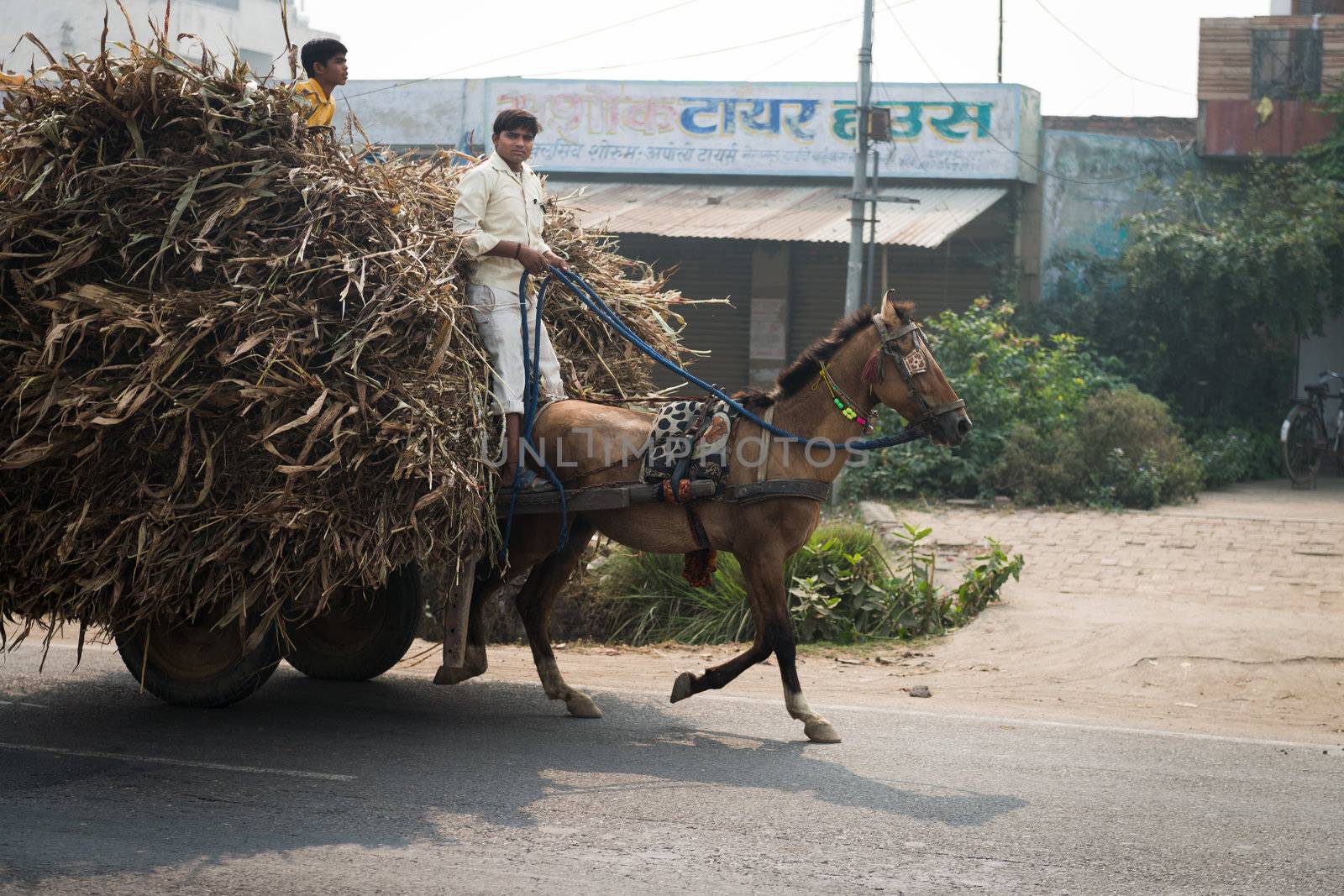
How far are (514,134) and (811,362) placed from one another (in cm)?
177

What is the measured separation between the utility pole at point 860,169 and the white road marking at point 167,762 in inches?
406

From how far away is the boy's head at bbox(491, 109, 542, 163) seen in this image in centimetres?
623

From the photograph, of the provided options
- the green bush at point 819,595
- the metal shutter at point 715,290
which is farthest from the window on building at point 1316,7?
the green bush at point 819,595

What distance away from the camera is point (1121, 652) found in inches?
315

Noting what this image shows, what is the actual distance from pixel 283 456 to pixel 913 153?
14.7m

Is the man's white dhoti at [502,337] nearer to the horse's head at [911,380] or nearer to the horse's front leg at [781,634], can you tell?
the horse's front leg at [781,634]

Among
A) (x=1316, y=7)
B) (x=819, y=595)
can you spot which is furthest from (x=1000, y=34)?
(x=819, y=595)

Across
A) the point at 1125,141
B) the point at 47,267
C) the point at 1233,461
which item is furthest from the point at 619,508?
the point at 1125,141

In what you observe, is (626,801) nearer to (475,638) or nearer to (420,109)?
(475,638)

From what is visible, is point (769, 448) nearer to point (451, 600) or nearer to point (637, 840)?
point (451, 600)

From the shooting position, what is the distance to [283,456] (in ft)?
16.8

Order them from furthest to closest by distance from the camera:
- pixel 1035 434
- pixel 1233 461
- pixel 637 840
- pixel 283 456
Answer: pixel 1233 461 < pixel 1035 434 < pixel 283 456 < pixel 637 840

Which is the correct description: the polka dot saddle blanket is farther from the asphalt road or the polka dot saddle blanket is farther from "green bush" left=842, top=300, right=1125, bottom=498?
"green bush" left=842, top=300, right=1125, bottom=498

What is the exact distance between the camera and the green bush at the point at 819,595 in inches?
340
